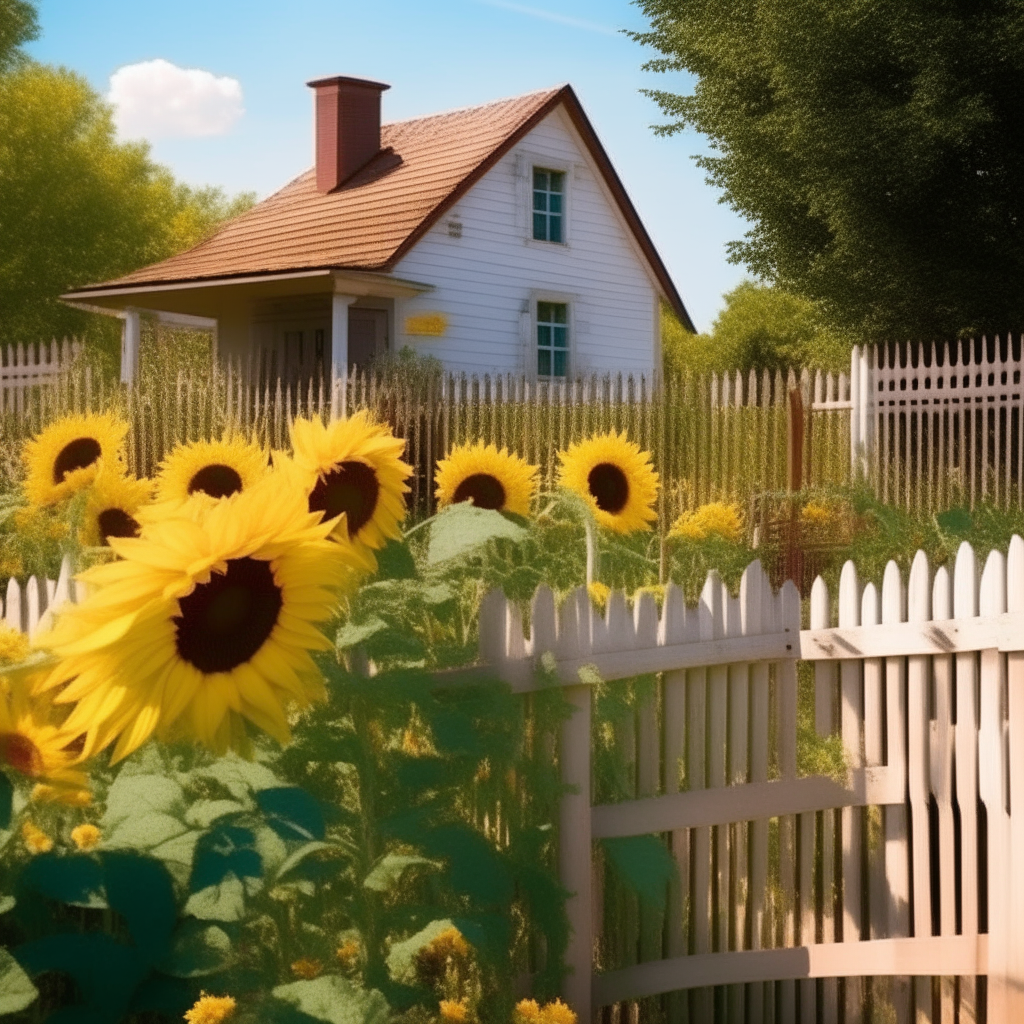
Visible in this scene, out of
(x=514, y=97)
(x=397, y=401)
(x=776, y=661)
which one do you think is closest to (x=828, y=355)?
(x=514, y=97)

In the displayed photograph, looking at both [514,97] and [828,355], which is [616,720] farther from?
[828,355]

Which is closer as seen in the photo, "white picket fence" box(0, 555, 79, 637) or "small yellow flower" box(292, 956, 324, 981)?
"small yellow flower" box(292, 956, 324, 981)

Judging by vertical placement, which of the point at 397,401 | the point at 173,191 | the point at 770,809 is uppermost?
the point at 173,191

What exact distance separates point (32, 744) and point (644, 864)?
1578mm

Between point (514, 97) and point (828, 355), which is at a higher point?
point (514, 97)

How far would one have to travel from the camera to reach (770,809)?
410cm

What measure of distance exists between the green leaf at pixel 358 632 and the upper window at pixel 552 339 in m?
22.2

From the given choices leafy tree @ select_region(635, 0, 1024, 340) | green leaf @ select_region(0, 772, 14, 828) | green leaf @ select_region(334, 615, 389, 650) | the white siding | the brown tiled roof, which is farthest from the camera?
the white siding

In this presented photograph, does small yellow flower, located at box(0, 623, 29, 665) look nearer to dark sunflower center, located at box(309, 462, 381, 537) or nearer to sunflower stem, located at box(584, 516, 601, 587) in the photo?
dark sunflower center, located at box(309, 462, 381, 537)

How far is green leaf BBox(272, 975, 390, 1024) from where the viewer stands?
2.44 metres

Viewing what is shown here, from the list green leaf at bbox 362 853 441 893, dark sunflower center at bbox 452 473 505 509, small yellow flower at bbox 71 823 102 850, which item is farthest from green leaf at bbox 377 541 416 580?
small yellow flower at bbox 71 823 102 850

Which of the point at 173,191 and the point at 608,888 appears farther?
the point at 173,191

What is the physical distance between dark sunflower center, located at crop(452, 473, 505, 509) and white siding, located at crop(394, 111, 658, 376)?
63.3 feet

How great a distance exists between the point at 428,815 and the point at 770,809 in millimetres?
1609
